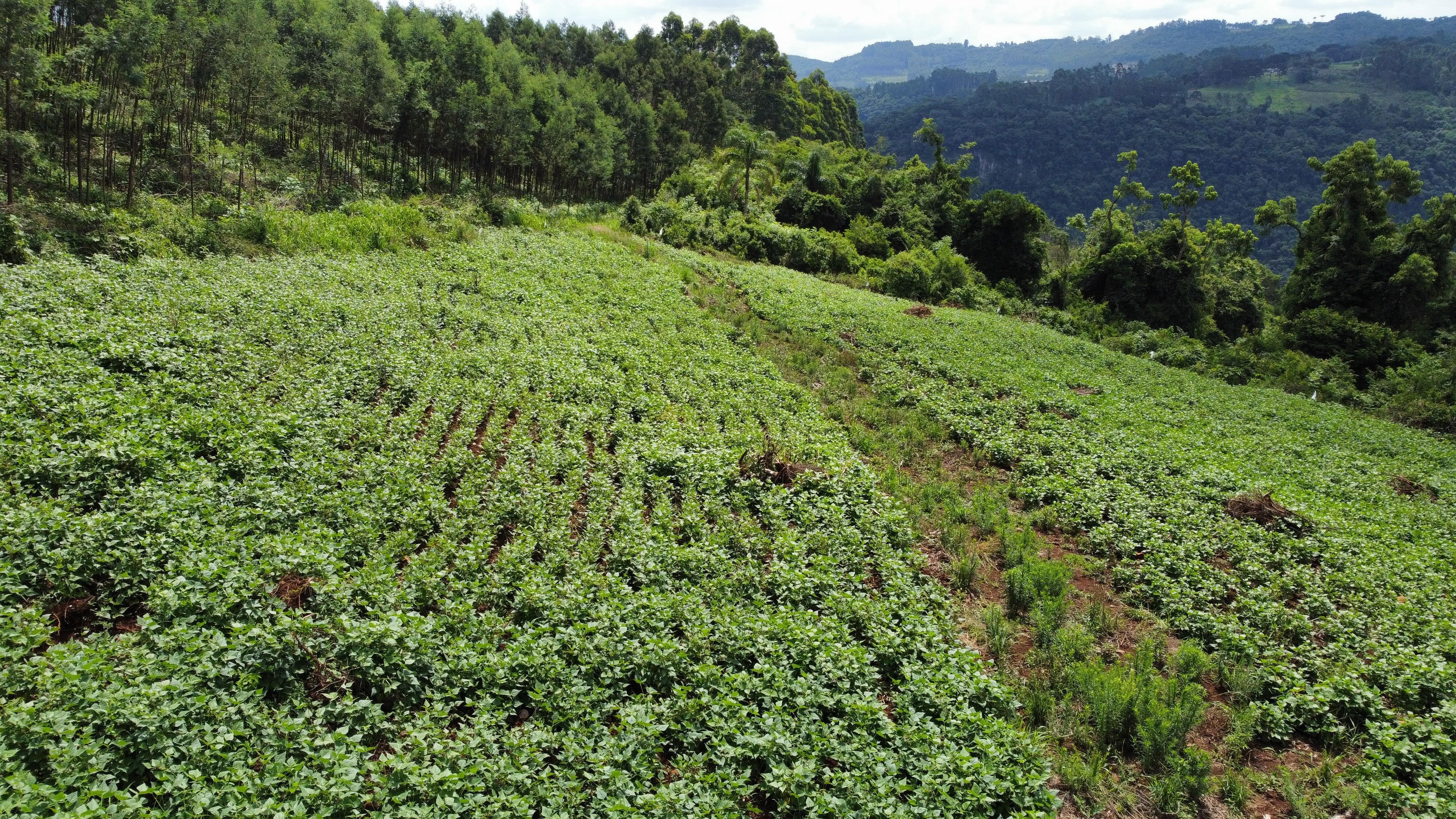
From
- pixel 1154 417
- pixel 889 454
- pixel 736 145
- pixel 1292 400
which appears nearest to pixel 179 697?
pixel 889 454

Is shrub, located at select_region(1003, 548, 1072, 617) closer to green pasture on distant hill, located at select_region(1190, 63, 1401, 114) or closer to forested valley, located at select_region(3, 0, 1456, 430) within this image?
forested valley, located at select_region(3, 0, 1456, 430)

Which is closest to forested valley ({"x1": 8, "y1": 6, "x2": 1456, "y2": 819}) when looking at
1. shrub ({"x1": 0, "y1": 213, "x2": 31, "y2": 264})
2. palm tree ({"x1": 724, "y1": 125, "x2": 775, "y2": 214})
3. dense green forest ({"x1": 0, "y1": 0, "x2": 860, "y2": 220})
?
→ shrub ({"x1": 0, "y1": 213, "x2": 31, "y2": 264})

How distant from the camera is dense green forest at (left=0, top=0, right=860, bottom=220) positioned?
3312 centimetres

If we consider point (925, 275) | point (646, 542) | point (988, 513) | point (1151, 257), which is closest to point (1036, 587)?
point (988, 513)

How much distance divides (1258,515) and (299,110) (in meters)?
56.1

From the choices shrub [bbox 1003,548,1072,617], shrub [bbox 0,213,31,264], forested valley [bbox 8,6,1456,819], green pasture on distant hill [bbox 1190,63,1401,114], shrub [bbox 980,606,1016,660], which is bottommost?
shrub [bbox 980,606,1016,660]

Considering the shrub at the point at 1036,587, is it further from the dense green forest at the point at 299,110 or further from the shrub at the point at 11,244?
the dense green forest at the point at 299,110

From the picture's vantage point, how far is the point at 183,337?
11.5 m

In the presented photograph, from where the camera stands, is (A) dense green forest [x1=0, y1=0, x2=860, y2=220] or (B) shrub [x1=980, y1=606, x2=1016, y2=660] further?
(A) dense green forest [x1=0, y1=0, x2=860, y2=220]

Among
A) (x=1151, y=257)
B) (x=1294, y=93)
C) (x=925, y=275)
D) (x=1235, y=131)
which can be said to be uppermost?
(x=1294, y=93)

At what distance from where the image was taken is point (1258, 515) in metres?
12.0

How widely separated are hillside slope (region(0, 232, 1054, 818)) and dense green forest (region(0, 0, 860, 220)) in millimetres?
29063

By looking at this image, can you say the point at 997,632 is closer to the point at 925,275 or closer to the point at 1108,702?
the point at 1108,702

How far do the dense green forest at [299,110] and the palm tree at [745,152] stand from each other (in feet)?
34.8
